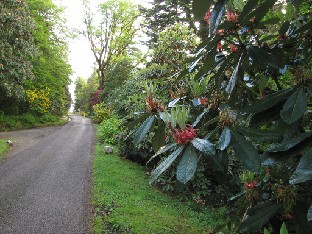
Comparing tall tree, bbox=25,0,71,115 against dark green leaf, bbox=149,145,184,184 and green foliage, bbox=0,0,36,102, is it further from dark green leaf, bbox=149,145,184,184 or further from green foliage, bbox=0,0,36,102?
dark green leaf, bbox=149,145,184,184

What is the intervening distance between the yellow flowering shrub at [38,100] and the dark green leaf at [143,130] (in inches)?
618

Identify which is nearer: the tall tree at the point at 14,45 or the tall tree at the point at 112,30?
the tall tree at the point at 14,45

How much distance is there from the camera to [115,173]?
271 inches

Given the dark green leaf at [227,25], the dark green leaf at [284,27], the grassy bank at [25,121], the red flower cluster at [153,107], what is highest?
the dark green leaf at [284,27]

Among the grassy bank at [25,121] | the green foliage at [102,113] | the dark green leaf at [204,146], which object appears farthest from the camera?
the green foliage at [102,113]

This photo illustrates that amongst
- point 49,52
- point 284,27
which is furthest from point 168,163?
point 49,52

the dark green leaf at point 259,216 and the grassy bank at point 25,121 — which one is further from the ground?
the dark green leaf at point 259,216

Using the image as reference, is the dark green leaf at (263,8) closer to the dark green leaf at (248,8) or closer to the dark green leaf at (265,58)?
the dark green leaf at (248,8)

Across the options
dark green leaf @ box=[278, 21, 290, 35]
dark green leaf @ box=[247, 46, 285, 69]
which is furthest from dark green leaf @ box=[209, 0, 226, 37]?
dark green leaf @ box=[278, 21, 290, 35]

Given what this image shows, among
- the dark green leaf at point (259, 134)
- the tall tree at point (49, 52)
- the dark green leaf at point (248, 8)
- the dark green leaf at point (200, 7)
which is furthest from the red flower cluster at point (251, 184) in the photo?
the tall tree at point (49, 52)

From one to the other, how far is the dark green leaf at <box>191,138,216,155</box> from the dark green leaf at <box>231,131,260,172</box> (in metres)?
0.08

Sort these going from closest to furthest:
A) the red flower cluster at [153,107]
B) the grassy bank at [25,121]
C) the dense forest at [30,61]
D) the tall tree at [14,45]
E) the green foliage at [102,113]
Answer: the red flower cluster at [153,107]
the tall tree at [14,45]
the dense forest at [30,61]
the grassy bank at [25,121]
the green foliage at [102,113]

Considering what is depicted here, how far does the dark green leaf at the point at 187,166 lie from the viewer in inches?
36.8

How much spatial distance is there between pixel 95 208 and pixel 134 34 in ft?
80.5
